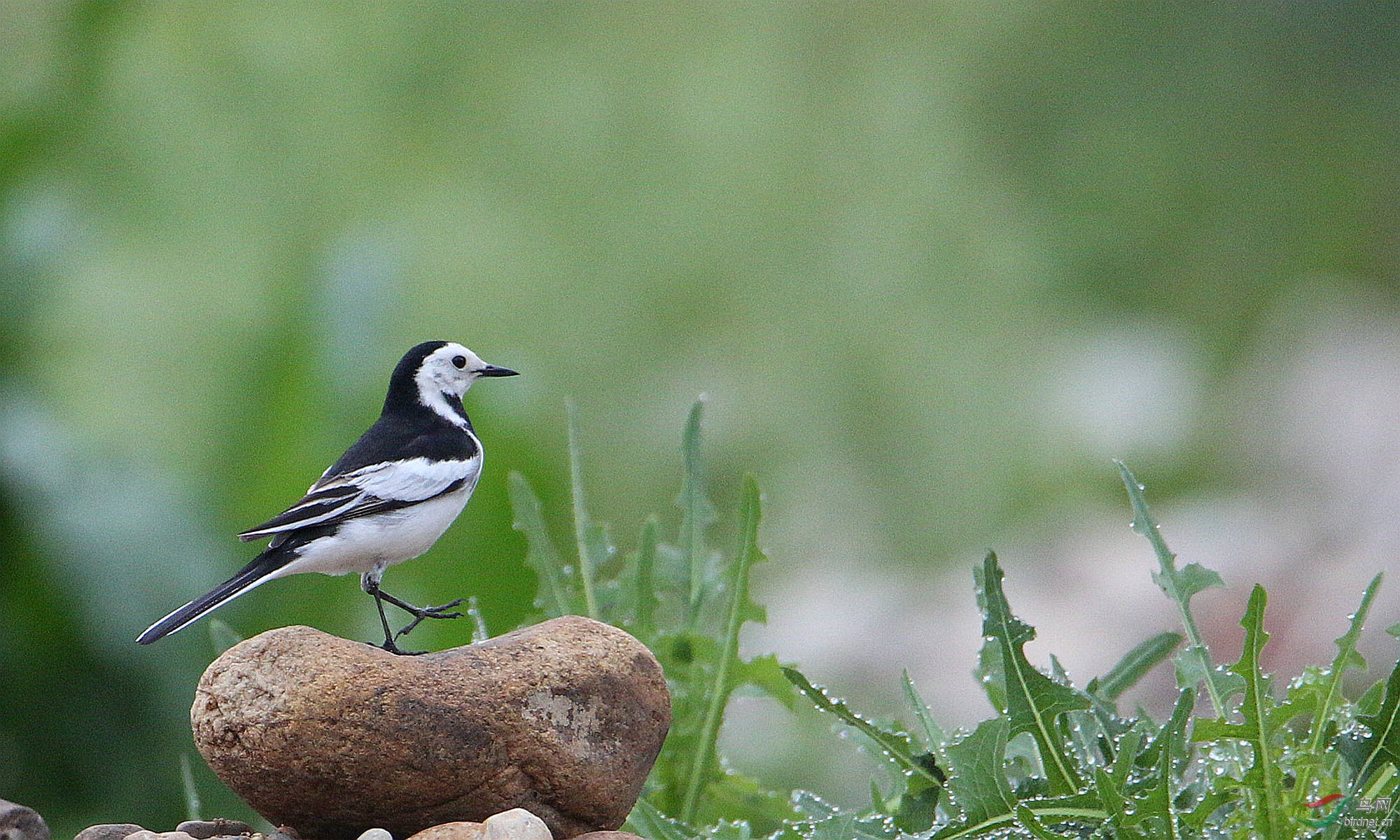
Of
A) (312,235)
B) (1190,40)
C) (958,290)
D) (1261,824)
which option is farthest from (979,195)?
(1261,824)

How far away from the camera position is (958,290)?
21.8 ft

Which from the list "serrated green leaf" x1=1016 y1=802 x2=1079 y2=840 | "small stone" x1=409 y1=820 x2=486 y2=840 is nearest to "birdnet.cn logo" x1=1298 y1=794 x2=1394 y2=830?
"serrated green leaf" x1=1016 y1=802 x2=1079 y2=840

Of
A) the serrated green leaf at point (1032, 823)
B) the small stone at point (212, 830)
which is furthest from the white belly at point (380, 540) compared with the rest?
the serrated green leaf at point (1032, 823)

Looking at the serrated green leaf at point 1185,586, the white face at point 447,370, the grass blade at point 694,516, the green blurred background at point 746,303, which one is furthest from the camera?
the green blurred background at point 746,303

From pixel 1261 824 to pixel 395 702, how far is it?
2.32 ft

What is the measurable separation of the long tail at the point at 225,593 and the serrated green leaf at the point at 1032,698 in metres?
0.61

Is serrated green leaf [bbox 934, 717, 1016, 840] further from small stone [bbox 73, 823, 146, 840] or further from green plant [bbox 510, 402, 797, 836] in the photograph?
small stone [bbox 73, 823, 146, 840]

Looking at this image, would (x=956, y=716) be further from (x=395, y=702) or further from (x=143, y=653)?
(x=395, y=702)

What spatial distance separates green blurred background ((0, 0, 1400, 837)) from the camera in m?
3.32

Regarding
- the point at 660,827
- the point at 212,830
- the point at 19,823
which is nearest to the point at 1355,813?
the point at 660,827

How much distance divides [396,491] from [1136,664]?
76 centimetres

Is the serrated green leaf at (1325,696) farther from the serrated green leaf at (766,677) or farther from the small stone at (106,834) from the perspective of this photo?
the small stone at (106,834)

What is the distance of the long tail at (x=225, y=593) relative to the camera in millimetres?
1150

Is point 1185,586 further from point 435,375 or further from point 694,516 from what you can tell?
point 435,375
